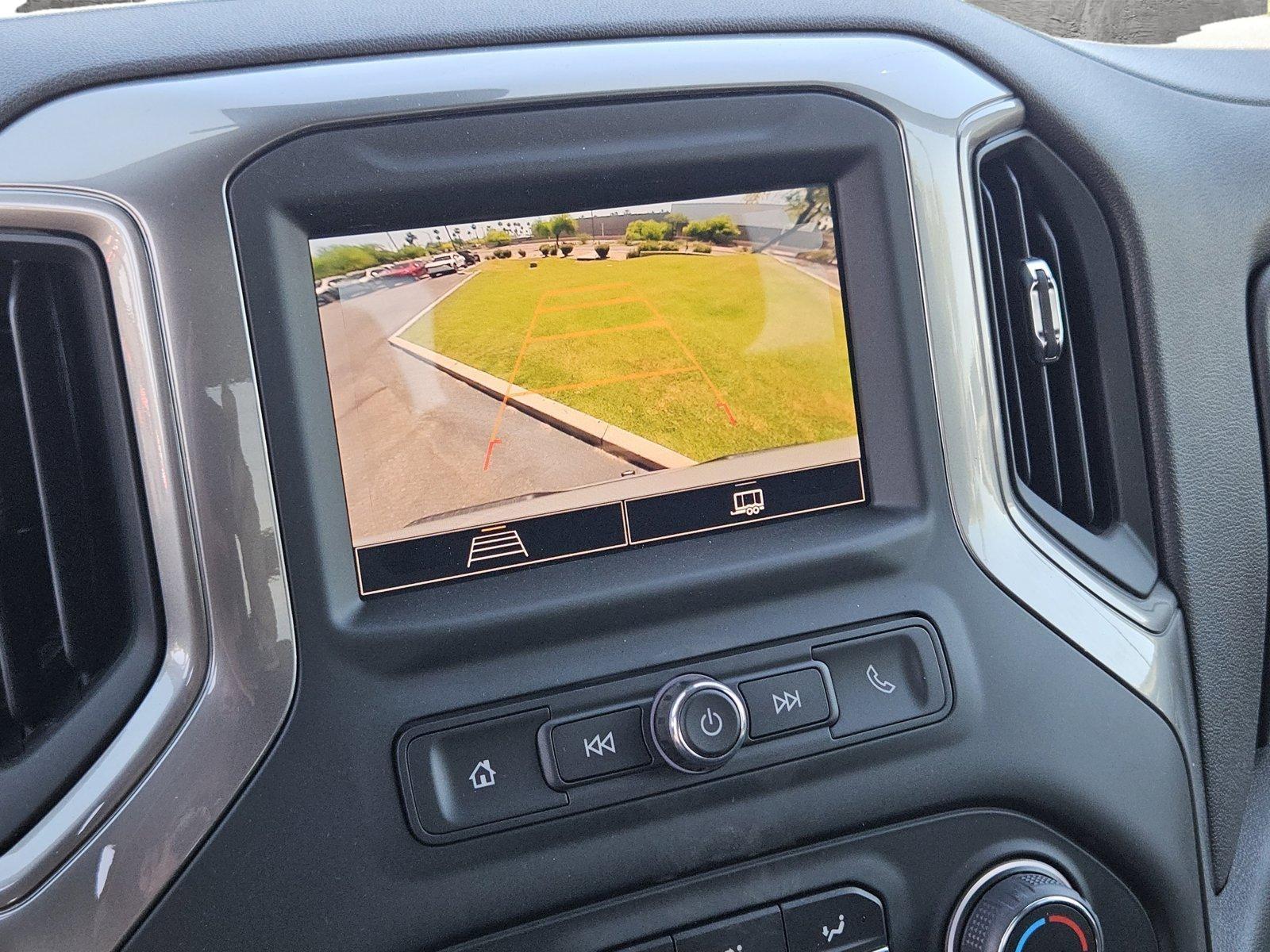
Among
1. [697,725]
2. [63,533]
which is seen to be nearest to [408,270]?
[63,533]

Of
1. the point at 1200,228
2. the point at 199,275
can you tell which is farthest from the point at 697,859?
the point at 1200,228

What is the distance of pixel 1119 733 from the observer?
42.2 inches

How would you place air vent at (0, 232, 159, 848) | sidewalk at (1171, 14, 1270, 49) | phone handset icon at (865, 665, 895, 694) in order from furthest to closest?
sidewalk at (1171, 14, 1270, 49) → phone handset icon at (865, 665, 895, 694) → air vent at (0, 232, 159, 848)

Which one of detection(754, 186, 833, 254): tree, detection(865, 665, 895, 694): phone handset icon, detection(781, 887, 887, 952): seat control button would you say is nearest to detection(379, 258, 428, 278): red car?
detection(754, 186, 833, 254): tree

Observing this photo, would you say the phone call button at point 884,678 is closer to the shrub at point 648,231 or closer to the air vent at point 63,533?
the shrub at point 648,231

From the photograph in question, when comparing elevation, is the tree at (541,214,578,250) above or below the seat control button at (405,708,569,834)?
above

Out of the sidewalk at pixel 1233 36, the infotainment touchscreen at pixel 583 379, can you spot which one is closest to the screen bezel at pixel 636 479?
the infotainment touchscreen at pixel 583 379

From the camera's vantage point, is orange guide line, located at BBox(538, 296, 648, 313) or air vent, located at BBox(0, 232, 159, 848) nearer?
air vent, located at BBox(0, 232, 159, 848)

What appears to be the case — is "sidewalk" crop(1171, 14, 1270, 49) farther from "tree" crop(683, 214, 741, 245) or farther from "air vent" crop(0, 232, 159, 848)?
"air vent" crop(0, 232, 159, 848)

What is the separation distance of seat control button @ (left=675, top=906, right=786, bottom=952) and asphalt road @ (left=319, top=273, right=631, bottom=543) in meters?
0.44

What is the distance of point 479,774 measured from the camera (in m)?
0.89

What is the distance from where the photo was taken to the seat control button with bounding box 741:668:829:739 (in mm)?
952

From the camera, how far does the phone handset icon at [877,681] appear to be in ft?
3.29

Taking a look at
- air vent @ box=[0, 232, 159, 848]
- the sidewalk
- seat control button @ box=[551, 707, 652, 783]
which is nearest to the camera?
air vent @ box=[0, 232, 159, 848]
